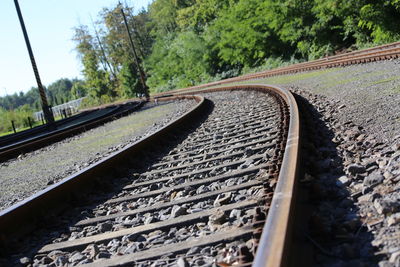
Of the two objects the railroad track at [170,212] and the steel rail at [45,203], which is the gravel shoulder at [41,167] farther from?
the railroad track at [170,212]

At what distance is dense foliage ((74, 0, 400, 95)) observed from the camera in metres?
25.2

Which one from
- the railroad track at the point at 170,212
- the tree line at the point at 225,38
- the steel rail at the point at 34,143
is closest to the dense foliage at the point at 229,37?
the tree line at the point at 225,38

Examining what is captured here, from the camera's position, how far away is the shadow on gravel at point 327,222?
6.18 ft

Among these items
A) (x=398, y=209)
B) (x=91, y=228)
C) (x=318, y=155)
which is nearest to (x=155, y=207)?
(x=91, y=228)

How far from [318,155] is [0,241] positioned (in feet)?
8.13

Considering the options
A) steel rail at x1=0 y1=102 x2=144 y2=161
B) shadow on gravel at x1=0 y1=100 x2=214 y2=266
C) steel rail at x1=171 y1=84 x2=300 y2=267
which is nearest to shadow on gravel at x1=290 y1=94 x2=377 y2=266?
steel rail at x1=171 y1=84 x2=300 y2=267

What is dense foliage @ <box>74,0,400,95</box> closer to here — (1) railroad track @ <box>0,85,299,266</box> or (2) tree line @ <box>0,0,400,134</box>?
(2) tree line @ <box>0,0,400,134</box>

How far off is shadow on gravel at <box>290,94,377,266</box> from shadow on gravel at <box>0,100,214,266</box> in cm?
143

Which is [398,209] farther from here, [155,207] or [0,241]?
[0,241]

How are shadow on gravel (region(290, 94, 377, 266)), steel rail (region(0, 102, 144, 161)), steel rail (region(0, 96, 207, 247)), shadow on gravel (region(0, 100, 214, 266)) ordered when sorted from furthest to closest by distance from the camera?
steel rail (region(0, 102, 144, 161))
steel rail (region(0, 96, 207, 247))
shadow on gravel (region(0, 100, 214, 266))
shadow on gravel (region(290, 94, 377, 266))

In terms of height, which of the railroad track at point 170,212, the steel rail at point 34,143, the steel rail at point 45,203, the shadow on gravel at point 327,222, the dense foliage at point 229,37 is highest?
the dense foliage at point 229,37

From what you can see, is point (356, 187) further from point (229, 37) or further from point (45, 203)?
point (229, 37)

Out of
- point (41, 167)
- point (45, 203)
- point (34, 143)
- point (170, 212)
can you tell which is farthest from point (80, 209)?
point (34, 143)

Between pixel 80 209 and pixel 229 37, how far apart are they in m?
36.2
